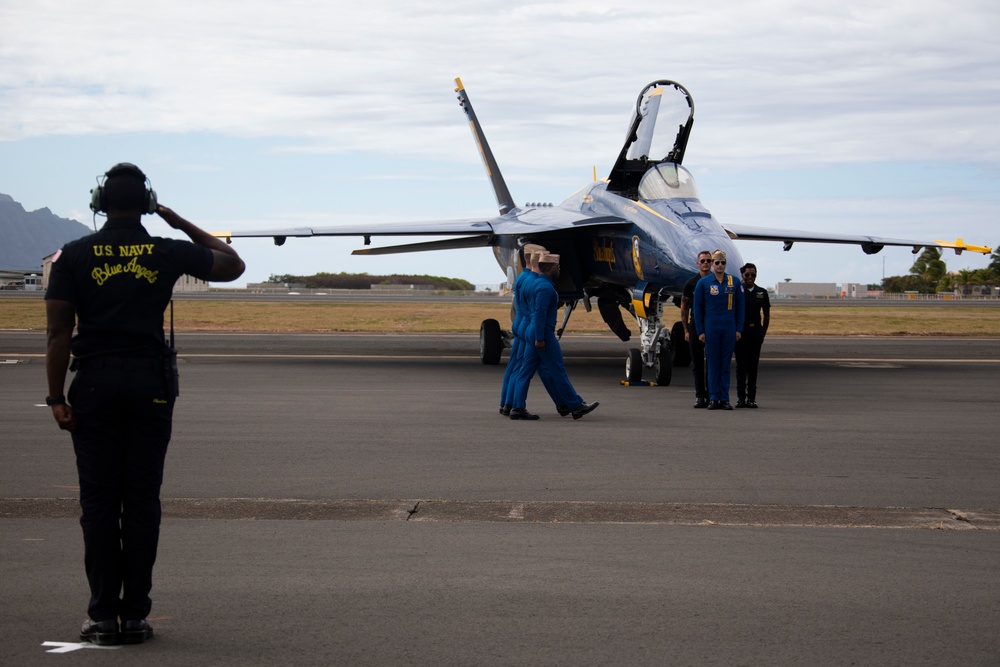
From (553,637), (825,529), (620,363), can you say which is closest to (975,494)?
(825,529)

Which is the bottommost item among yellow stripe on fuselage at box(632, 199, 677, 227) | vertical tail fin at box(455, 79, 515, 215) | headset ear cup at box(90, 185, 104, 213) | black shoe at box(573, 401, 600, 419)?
black shoe at box(573, 401, 600, 419)

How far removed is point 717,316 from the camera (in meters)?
13.1

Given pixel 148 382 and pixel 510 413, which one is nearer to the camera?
pixel 148 382

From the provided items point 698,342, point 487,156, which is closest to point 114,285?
point 698,342

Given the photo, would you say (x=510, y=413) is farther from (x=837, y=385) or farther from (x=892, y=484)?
(x=837, y=385)

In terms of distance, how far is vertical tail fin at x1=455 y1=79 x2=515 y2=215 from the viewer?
25.7 m

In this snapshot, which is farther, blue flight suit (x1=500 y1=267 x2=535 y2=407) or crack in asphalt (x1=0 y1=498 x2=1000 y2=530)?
blue flight suit (x1=500 y1=267 x2=535 y2=407)

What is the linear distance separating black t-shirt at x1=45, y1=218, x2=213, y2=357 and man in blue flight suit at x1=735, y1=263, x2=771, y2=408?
964 cm

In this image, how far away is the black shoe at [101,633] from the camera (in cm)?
436

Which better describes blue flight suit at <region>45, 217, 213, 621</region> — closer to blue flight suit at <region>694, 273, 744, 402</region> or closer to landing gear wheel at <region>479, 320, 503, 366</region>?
blue flight suit at <region>694, 273, 744, 402</region>

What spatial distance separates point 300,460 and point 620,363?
42.7 ft

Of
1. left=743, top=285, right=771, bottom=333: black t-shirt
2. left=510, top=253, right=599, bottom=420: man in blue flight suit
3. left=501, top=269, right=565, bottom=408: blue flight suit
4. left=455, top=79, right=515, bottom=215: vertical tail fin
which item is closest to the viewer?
left=510, top=253, right=599, bottom=420: man in blue flight suit

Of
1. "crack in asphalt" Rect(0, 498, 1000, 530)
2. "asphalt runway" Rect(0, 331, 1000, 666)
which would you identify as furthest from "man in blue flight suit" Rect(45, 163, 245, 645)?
"crack in asphalt" Rect(0, 498, 1000, 530)

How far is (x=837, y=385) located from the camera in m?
16.4
